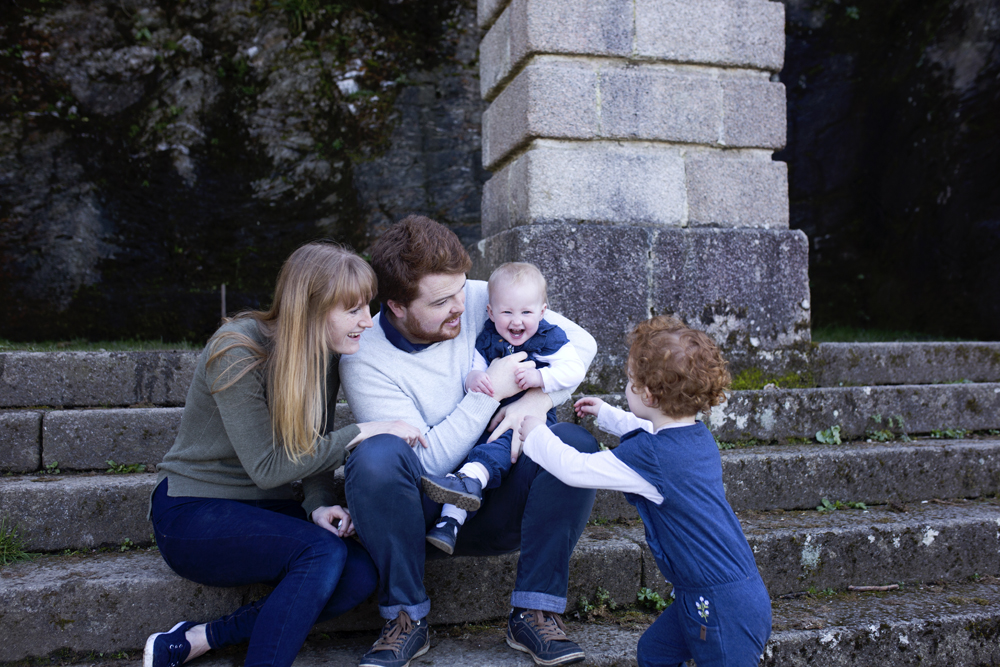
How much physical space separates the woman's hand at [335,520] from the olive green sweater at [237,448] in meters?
0.06

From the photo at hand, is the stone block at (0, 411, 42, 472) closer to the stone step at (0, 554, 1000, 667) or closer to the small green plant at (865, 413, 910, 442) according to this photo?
the stone step at (0, 554, 1000, 667)

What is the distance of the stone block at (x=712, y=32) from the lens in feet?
11.1

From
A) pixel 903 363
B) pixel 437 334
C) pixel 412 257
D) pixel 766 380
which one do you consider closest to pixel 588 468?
pixel 437 334

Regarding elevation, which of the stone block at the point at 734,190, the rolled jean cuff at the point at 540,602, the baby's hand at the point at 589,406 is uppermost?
the stone block at the point at 734,190

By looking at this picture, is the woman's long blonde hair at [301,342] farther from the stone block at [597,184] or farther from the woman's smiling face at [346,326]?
the stone block at [597,184]

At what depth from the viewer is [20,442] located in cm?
275

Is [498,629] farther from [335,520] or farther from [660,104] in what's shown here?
[660,104]

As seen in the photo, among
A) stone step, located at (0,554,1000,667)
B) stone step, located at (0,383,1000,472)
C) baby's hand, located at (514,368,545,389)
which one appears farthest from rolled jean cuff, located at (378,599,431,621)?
stone step, located at (0,383,1000,472)

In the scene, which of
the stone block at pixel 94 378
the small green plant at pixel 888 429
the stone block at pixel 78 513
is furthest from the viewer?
the small green plant at pixel 888 429

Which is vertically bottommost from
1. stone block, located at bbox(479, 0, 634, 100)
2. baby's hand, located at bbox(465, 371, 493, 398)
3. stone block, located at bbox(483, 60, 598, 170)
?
baby's hand, located at bbox(465, 371, 493, 398)

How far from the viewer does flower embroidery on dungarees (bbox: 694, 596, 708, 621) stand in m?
1.78

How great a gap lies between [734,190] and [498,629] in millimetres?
2435

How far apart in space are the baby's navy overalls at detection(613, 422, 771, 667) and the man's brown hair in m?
0.84

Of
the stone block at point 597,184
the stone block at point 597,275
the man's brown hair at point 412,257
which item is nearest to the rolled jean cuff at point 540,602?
the man's brown hair at point 412,257
